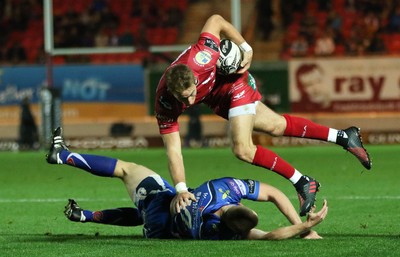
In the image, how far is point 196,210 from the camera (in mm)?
8555

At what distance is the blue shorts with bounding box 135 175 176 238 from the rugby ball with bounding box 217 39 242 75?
1.40 m

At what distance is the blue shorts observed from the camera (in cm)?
891

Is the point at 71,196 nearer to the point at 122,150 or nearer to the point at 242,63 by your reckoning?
the point at 242,63

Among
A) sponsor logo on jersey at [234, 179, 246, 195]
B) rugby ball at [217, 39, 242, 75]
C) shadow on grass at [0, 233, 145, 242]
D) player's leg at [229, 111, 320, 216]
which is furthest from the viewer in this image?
rugby ball at [217, 39, 242, 75]

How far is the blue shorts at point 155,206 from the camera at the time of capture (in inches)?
351

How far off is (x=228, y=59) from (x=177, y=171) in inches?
55.9

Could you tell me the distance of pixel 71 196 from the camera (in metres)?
13.6

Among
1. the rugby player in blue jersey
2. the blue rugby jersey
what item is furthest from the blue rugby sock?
the blue rugby jersey

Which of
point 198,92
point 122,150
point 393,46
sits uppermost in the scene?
point 198,92

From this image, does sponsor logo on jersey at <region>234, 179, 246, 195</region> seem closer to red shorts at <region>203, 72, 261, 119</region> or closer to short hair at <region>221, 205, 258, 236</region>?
short hair at <region>221, 205, 258, 236</region>

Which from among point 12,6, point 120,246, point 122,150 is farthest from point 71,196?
point 12,6

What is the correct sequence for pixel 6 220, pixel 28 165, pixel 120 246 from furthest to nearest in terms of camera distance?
pixel 28 165 → pixel 6 220 → pixel 120 246

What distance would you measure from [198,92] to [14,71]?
49.6ft

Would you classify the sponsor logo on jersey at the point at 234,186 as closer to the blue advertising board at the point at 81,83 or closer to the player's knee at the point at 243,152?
the player's knee at the point at 243,152
